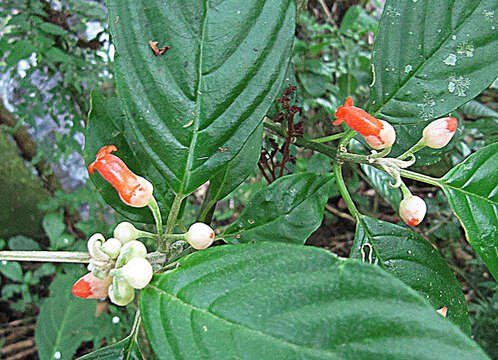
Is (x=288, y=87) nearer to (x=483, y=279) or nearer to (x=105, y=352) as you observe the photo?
(x=105, y=352)

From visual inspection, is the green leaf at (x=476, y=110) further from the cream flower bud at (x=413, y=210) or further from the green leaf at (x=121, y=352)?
the green leaf at (x=121, y=352)

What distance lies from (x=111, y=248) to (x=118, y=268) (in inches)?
1.2

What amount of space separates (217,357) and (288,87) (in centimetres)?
61

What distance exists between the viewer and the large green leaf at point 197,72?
50cm

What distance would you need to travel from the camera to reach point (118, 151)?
2.13 ft

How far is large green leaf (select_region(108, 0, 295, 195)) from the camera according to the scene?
0.50 metres

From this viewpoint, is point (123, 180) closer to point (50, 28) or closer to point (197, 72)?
point (197, 72)

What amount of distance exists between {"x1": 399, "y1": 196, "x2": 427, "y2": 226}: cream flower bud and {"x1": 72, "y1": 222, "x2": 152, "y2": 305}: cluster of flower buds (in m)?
0.36

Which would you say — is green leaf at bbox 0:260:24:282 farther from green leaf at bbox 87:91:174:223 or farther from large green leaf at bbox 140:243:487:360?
large green leaf at bbox 140:243:487:360

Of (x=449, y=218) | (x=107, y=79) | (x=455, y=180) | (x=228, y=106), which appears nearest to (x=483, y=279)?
(x=449, y=218)

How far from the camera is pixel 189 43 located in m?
0.51

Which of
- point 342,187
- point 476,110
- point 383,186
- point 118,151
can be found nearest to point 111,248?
point 118,151

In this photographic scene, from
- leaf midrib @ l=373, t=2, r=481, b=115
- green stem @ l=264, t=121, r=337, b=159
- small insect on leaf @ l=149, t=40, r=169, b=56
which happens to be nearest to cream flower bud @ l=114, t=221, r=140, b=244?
small insect on leaf @ l=149, t=40, r=169, b=56

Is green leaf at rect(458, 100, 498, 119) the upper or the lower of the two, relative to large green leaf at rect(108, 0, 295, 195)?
lower
